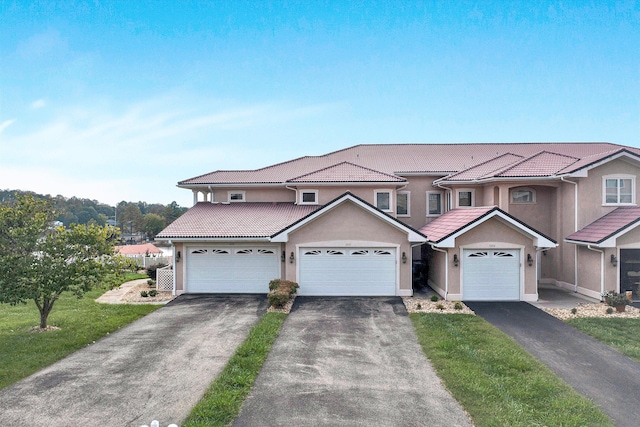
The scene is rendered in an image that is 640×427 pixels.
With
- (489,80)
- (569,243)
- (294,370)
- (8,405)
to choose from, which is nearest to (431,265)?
(569,243)

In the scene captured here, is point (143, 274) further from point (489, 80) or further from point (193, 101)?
point (489, 80)

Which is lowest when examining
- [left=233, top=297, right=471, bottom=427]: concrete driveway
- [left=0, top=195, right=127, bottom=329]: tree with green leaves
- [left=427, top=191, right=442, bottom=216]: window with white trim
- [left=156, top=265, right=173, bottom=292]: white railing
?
[left=233, top=297, right=471, bottom=427]: concrete driveway

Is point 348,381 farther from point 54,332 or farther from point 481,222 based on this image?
point 481,222

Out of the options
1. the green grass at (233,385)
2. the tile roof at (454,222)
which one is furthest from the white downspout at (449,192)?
the green grass at (233,385)

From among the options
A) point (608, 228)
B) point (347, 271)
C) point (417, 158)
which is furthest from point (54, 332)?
point (608, 228)

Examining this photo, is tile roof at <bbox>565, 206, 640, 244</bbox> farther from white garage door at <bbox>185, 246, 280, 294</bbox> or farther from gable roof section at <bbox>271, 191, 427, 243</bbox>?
white garage door at <bbox>185, 246, 280, 294</bbox>

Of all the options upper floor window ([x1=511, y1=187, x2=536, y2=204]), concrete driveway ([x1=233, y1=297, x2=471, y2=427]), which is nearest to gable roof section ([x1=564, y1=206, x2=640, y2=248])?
upper floor window ([x1=511, y1=187, x2=536, y2=204])

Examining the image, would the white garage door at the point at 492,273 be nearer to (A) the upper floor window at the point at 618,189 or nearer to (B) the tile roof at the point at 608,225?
(B) the tile roof at the point at 608,225
